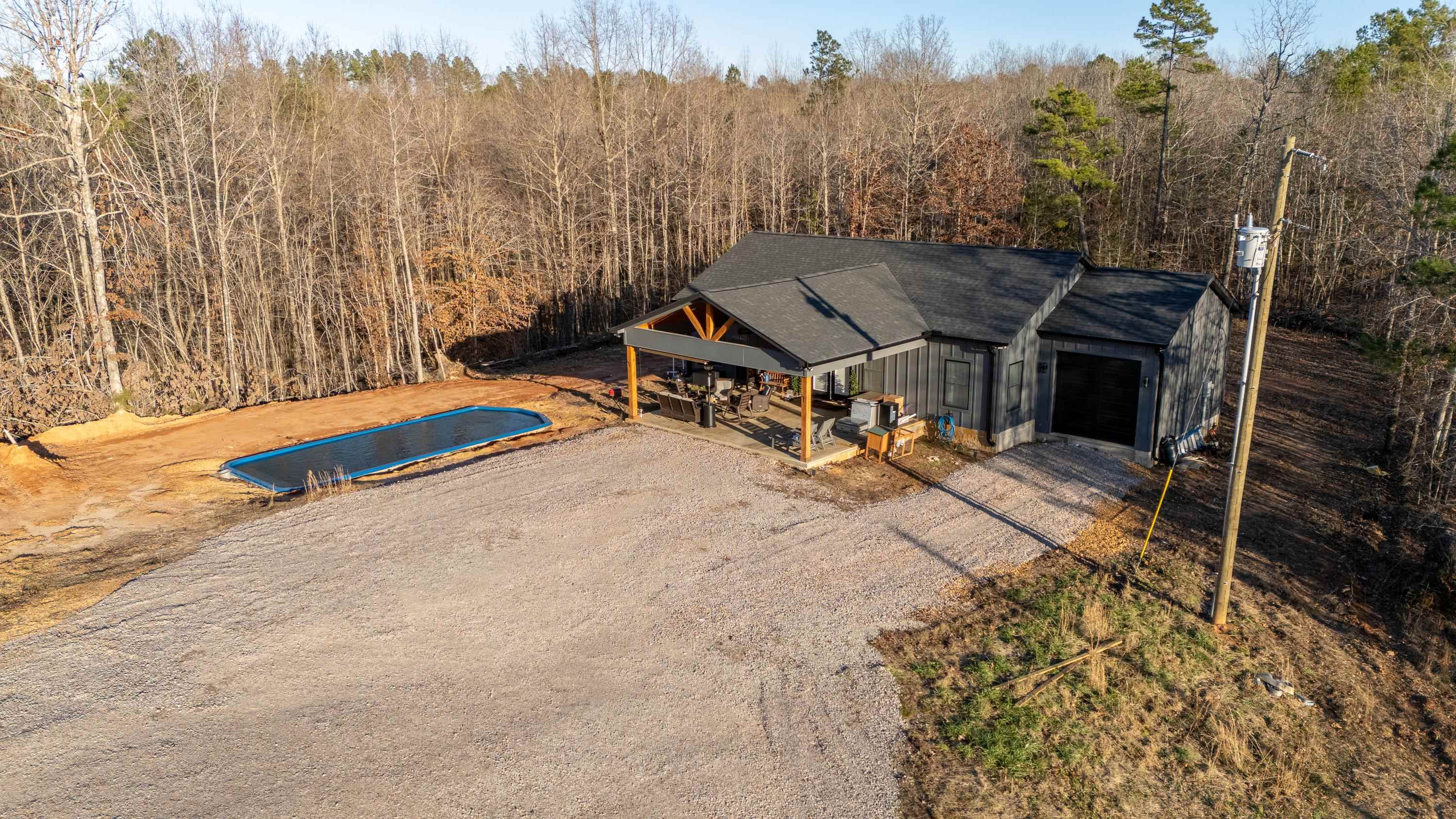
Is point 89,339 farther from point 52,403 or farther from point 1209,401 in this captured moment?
point 1209,401

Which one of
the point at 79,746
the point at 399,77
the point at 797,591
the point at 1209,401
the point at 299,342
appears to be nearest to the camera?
the point at 79,746

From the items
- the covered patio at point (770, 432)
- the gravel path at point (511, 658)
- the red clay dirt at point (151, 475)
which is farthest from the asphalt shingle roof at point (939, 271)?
the red clay dirt at point (151, 475)

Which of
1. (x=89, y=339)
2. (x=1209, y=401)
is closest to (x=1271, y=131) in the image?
(x=1209, y=401)

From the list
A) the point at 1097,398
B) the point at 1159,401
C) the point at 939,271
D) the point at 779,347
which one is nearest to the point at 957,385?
the point at 1097,398

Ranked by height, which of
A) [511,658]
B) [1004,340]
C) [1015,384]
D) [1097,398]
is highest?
[1004,340]

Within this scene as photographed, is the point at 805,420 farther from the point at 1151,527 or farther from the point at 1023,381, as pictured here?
the point at 1151,527

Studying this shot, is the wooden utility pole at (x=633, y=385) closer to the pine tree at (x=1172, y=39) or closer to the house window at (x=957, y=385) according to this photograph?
the house window at (x=957, y=385)
